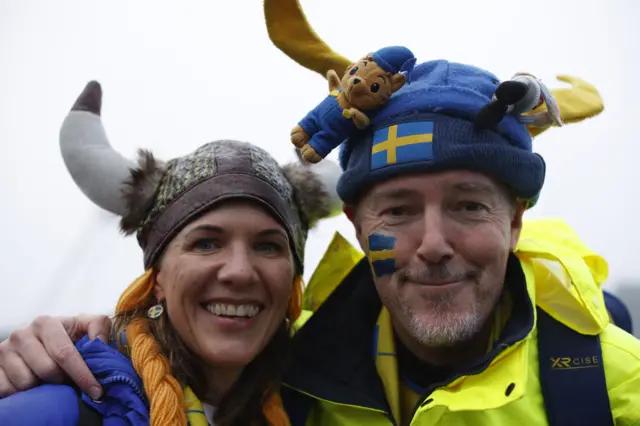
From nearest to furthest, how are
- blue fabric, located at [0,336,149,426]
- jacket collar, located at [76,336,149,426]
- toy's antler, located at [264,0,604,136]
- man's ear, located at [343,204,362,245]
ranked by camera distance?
blue fabric, located at [0,336,149,426]
jacket collar, located at [76,336,149,426]
man's ear, located at [343,204,362,245]
toy's antler, located at [264,0,604,136]

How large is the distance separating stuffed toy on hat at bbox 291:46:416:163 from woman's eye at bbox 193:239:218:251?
1.59 feet

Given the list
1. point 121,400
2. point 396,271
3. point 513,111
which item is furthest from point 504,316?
point 121,400

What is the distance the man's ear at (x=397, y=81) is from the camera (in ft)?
6.42

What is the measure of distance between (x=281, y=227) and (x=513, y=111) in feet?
3.20

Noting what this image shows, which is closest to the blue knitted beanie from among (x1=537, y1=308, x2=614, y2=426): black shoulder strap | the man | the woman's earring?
the man

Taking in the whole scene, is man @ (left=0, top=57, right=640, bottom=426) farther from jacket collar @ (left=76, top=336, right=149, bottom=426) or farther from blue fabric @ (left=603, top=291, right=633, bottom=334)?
blue fabric @ (left=603, top=291, right=633, bottom=334)

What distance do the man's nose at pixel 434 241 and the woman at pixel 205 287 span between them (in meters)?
0.57

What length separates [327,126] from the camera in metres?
2.01

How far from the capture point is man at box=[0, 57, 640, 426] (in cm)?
172

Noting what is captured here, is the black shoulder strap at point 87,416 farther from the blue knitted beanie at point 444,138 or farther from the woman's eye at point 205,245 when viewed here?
the blue knitted beanie at point 444,138

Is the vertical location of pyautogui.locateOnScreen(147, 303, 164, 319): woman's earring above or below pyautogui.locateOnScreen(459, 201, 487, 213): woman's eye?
below

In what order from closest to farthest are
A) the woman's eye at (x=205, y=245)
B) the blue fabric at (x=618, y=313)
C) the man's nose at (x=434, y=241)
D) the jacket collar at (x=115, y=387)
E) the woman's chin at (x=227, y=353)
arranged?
the jacket collar at (x=115, y=387)
the man's nose at (x=434, y=241)
the woman's chin at (x=227, y=353)
the woman's eye at (x=205, y=245)
the blue fabric at (x=618, y=313)

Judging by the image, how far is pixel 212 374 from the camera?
6.65 ft

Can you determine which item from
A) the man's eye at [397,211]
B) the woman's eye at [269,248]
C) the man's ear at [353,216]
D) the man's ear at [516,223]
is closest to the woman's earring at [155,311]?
the woman's eye at [269,248]
